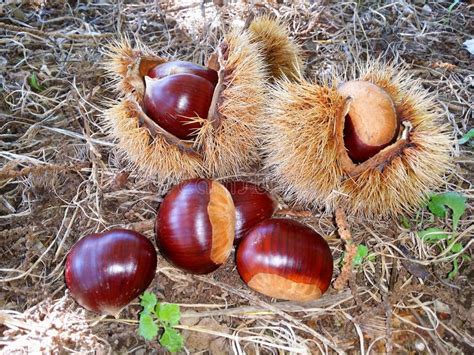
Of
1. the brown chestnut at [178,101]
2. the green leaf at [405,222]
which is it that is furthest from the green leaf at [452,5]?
the brown chestnut at [178,101]

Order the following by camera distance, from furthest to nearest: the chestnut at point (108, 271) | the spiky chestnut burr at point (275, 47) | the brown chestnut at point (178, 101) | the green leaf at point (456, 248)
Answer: the spiky chestnut burr at point (275, 47) < the green leaf at point (456, 248) < the brown chestnut at point (178, 101) < the chestnut at point (108, 271)

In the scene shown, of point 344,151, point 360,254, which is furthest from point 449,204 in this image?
point 344,151

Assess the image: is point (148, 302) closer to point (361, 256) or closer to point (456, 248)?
point (361, 256)

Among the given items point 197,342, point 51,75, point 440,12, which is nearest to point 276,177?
point 197,342

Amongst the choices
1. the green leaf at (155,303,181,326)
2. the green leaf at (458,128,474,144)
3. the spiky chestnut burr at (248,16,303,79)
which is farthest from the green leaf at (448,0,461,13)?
the green leaf at (155,303,181,326)

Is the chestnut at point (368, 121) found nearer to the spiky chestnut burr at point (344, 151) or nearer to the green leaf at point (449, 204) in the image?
the spiky chestnut burr at point (344, 151)

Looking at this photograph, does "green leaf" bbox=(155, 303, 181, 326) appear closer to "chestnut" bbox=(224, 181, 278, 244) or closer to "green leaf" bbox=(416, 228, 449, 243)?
"chestnut" bbox=(224, 181, 278, 244)

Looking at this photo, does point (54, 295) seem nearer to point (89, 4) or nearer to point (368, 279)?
point (368, 279)
